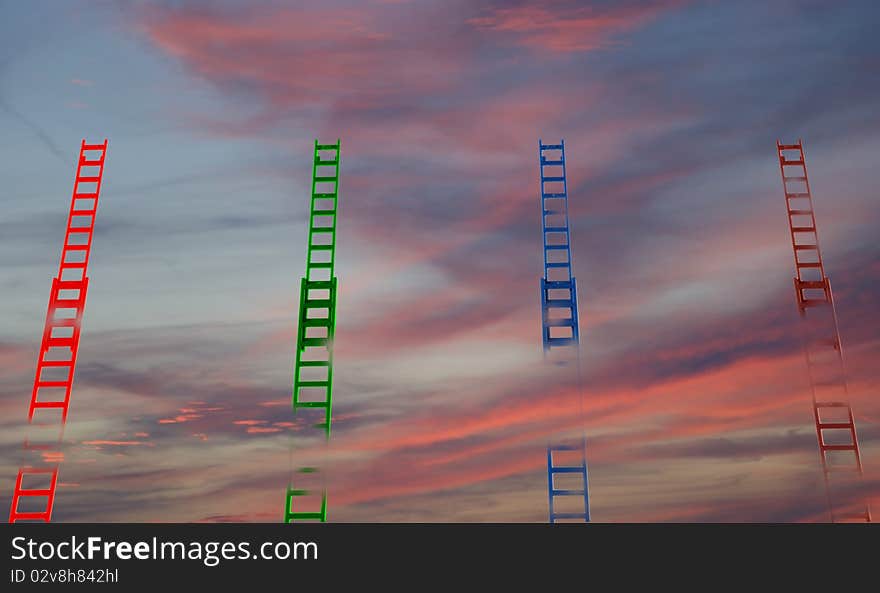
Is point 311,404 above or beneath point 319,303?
beneath

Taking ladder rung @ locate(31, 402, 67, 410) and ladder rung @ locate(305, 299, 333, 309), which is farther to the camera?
ladder rung @ locate(305, 299, 333, 309)

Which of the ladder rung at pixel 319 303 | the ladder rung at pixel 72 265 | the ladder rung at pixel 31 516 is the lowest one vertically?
the ladder rung at pixel 31 516

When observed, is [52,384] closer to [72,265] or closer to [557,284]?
[72,265]

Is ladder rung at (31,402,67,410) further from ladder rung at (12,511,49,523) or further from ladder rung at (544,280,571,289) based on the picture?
ladder rung at (544,280,571,289)

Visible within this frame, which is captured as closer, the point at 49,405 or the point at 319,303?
the point at 49,405

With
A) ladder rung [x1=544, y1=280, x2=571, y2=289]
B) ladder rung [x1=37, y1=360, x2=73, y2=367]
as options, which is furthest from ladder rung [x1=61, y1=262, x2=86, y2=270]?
ladder rung [x1=544, y1=280, x2=571, y2=289]

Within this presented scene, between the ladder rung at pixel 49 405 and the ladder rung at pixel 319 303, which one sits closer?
the ladder rung at pixel 49 405

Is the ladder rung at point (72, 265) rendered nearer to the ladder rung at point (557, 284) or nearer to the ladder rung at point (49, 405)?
the ladder rung at point (49, 405)

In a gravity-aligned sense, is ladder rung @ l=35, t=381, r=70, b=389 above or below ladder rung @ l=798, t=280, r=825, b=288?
below

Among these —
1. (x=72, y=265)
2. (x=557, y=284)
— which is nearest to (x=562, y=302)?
(x=557, y=284)

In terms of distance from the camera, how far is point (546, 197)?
2330 cm

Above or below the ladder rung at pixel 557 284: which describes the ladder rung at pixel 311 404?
below

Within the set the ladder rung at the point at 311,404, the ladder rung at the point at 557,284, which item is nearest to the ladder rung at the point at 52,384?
the ladder rung at the point at 311,404
